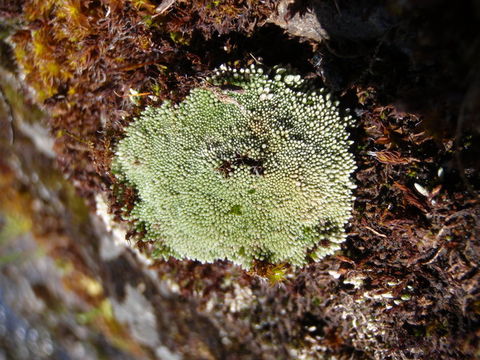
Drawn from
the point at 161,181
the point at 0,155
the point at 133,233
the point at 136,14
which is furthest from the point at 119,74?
the point at 0,155

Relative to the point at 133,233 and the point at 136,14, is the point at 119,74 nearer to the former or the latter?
the point at 136,14

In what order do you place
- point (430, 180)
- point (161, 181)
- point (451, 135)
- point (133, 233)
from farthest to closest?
point (133, 233) → point (161, 181) → point (430, 180) → point (451, 135)

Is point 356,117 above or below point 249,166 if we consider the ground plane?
above

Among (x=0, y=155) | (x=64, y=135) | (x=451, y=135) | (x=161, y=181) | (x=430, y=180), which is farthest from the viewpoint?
(x=0, y=155)

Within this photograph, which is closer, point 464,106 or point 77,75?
point 464,106

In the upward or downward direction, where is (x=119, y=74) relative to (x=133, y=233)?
upward

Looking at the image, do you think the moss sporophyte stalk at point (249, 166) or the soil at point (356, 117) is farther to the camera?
the moss sporophyte stalk at point (249, 166)

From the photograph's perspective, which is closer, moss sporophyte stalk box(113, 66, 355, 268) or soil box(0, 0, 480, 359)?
soil box(0, 0, 480, 359)

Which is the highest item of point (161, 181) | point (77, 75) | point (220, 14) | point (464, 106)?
point (220, 14)
